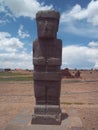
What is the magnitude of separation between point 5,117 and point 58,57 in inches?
130

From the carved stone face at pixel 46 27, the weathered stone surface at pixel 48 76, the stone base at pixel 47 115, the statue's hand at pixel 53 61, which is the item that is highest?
the carved stone face at pixel 46 27

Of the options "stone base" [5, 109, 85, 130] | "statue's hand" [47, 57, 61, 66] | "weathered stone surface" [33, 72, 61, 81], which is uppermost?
"statue's hand" [47, 57, 61, 66]

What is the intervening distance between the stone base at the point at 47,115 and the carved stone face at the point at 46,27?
2110 millimetres

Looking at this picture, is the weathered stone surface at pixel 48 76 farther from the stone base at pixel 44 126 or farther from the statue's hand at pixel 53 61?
the stone base at pixel 44 126

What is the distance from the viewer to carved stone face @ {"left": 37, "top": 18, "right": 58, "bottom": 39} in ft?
27.3

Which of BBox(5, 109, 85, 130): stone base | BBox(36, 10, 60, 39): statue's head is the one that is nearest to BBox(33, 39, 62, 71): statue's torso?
BBox(36, 10, 60, 39): statue's head

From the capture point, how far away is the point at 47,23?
8312 mm

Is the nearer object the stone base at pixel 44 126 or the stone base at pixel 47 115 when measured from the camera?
the stone base at pixel 44 126

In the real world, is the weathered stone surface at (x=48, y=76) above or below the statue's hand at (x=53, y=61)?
below

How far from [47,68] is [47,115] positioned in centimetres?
137

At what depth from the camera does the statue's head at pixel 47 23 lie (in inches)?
327

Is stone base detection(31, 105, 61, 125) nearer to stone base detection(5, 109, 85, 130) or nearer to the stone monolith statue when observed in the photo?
the stone monolith statue

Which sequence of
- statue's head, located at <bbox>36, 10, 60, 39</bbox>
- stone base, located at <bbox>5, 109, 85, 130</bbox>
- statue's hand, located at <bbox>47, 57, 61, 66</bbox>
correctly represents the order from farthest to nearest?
1. statue's hand, located at <bbox>47, 57, 61, 66</bbox>
2. statue's head, located at <bbox>36, 10, 60, 39</bbox>
3. stone base, located at <bbox>5, 109, 85, 130</bbox>

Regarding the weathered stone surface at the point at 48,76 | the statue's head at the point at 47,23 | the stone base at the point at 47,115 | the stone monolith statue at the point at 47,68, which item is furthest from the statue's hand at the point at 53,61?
the stone base at the point at 47,115
